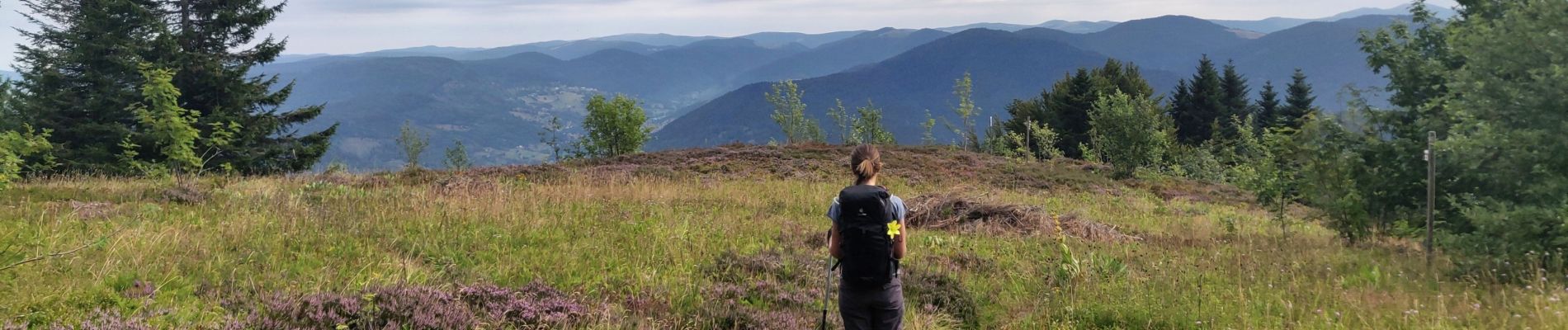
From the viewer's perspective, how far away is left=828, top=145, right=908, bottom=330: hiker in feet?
13.3

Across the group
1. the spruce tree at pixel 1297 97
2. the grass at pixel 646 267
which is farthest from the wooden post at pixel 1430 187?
the spruce tree at pixel 1297 97

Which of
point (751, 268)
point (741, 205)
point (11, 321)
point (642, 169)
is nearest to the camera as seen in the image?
point (11, 321)

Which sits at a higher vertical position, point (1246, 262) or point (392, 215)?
point (392, 215)

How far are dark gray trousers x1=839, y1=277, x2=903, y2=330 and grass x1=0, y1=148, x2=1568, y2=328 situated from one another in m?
1.10

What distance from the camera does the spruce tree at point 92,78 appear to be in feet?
90.0

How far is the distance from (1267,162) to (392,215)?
14.4 metres

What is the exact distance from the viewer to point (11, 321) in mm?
3869

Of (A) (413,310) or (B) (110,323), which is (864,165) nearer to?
(A) (413,310)

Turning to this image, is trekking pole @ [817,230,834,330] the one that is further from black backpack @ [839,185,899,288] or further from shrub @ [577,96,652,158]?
shrub @ [577,96,652,158]

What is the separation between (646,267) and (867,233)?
333cm

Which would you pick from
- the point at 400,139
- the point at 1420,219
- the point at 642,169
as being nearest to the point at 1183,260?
the point at 1420,219

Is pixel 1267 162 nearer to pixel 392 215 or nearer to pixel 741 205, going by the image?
pixel 741 205

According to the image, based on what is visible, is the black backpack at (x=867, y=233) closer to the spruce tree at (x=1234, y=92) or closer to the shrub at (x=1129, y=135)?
the shrub at (x=1129, y=135)

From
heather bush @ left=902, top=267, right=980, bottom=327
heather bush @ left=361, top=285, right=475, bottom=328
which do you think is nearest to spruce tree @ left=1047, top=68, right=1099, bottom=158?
heather bush @ left=902, top=267, right=980, bottom=327
